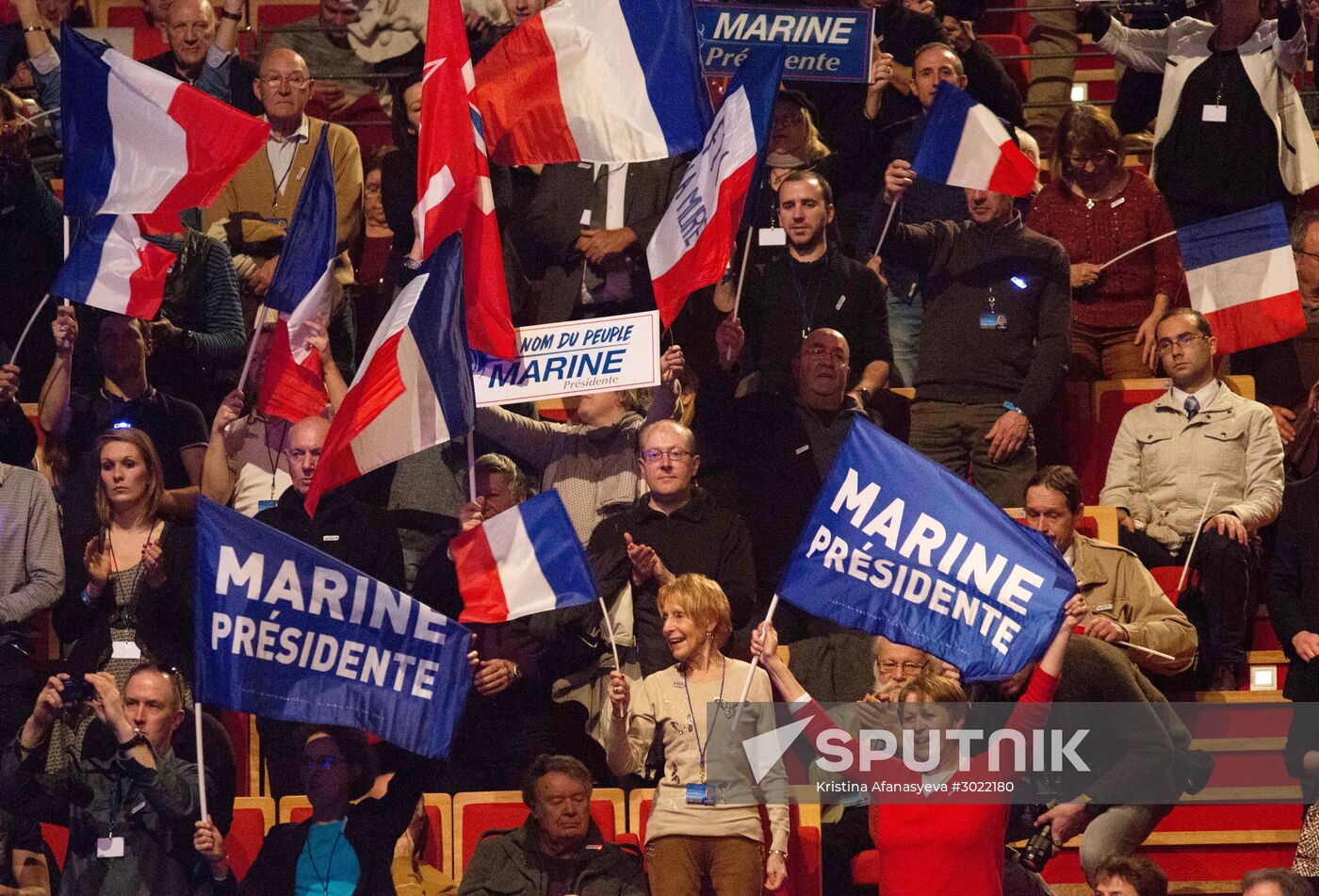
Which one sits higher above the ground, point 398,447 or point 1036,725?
point 398,447

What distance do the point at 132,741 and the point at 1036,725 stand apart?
286cm

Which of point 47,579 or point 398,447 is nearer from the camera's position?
point 398,447

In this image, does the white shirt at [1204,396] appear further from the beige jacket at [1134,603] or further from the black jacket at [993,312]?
the beige jacket at [1134,603]

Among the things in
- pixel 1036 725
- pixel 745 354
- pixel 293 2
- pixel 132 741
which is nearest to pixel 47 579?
pixel 132 741

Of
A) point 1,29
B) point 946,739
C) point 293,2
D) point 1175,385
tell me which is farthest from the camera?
point 293,2

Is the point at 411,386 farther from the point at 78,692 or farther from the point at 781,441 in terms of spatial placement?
the point at 781,441

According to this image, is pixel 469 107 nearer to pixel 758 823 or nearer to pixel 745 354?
pixel 745 354

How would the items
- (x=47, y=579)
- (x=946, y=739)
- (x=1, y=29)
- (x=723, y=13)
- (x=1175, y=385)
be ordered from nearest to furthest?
(x=946, y=739) < (x=47, y=579) < (x=1175, y=385) < (x=723, y=13) < (x=1, y=29)

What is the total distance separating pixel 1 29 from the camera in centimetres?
1187

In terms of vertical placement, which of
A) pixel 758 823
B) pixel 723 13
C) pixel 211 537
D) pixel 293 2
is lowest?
pixel 758 823

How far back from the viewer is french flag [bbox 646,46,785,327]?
8453mm

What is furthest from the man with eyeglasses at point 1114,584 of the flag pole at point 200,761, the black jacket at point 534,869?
the flag pole at point 200,761

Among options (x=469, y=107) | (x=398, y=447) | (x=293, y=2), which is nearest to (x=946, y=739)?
(x=398, y=447)

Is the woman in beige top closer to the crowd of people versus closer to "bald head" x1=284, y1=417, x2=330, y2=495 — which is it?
the crowd of people
